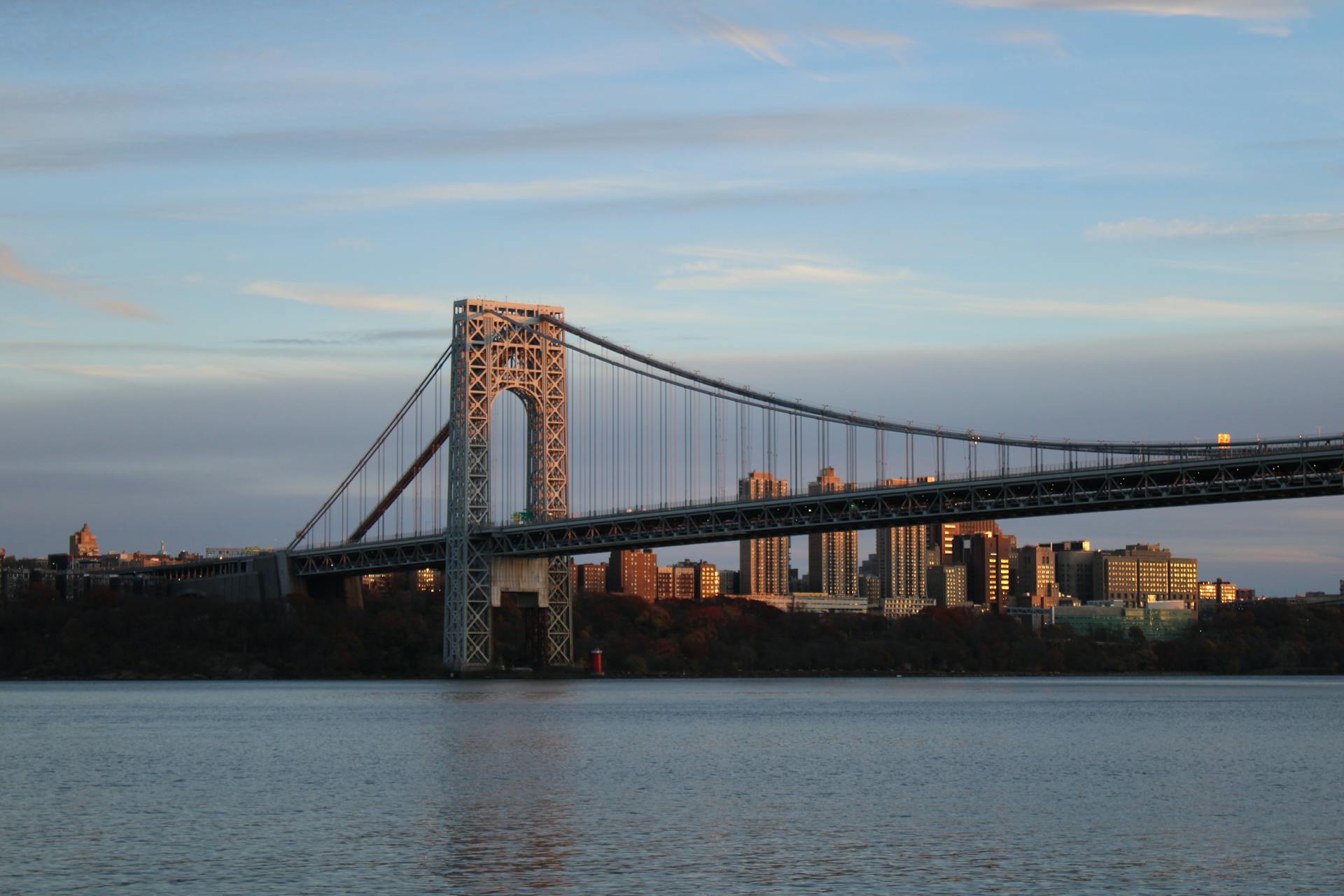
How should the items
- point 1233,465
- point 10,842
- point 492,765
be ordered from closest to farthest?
point 10,842
point 492,765
point 1233,465

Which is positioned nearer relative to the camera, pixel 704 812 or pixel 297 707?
pixel 704 812

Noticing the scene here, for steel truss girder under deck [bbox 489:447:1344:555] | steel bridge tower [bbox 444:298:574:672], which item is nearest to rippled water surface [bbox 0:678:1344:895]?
steel truss girder under deck [bbox 489:447:1344:555]

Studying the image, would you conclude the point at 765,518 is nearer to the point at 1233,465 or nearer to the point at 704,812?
the point at 1233,465

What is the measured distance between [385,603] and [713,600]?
129 feet

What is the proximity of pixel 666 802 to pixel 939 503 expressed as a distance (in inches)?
1425

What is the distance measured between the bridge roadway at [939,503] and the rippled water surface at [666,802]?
6.98m

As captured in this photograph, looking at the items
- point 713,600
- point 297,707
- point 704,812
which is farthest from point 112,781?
point 713,600

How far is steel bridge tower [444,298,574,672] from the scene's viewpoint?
7288 centimetres

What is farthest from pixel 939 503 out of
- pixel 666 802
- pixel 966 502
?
pixel 666 802

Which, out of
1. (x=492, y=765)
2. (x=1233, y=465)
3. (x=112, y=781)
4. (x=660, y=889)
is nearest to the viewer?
(x=660, y=889)

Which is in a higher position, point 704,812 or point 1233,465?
point 1233,465

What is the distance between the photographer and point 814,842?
23.7 meters

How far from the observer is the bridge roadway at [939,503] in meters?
55.2

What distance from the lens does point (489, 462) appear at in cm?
7325
